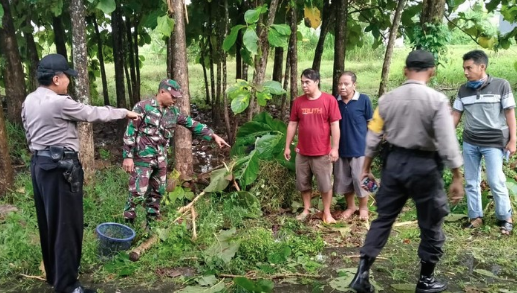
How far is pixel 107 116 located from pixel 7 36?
485 cm

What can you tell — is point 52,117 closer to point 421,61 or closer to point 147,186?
point 147,186

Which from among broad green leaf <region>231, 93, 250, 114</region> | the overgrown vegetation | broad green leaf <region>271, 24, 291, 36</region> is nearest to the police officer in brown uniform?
the overgrown vegetation

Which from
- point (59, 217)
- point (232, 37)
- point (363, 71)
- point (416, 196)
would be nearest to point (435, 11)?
point (232, 37)

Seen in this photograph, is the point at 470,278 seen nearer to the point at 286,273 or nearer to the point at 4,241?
the point at 286,273

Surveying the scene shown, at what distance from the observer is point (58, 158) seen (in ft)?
11.5

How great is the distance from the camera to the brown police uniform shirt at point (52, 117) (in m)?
3.48

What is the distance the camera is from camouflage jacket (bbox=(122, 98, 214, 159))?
4703mm

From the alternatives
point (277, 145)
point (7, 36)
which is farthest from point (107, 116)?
point (7, 36)

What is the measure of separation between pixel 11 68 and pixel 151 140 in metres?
4.32

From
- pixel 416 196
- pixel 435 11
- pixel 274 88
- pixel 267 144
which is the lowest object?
pixel 267 144

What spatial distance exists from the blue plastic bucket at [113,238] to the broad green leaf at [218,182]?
1.20m

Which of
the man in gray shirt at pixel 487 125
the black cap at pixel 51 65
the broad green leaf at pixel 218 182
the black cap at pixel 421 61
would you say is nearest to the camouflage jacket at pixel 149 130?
the broad green leaf at pixel 218 182

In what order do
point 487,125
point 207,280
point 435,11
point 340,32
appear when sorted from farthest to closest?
1. point 340,32
2. point 435,11
3. point 487,125
4. point 207,280

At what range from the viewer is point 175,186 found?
18.6 feet
